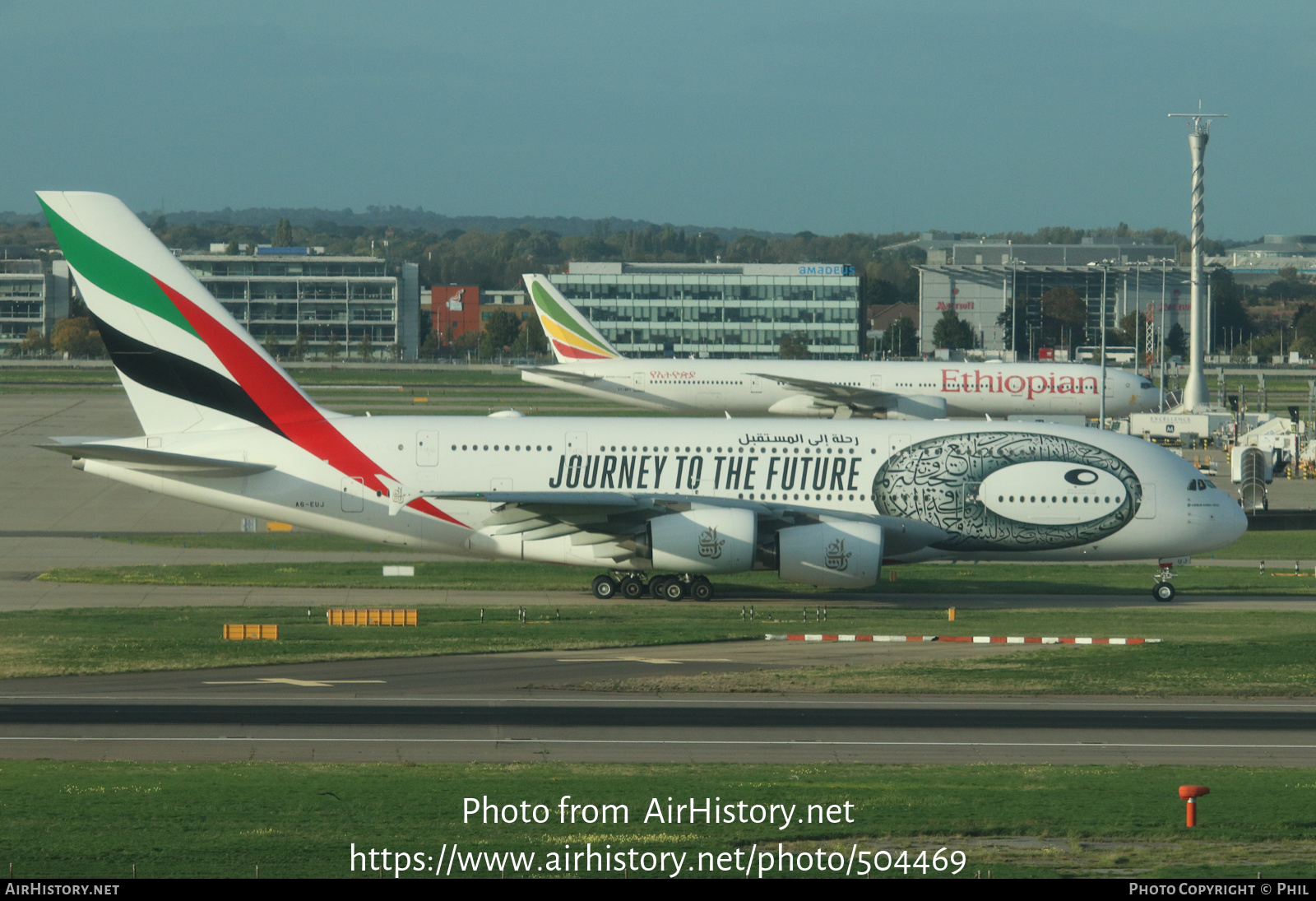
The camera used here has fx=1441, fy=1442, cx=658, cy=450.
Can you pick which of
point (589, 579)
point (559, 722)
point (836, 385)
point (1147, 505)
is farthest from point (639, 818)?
point (836, 385)

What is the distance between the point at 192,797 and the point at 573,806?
484cm

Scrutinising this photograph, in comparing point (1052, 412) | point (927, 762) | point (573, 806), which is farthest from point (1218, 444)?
point (573, 806)

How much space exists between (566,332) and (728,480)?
179 ft

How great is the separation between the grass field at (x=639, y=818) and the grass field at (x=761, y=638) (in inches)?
262

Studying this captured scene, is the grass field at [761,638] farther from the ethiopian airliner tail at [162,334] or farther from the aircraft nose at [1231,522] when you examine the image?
the ethiopian airliner tail at [162,334]

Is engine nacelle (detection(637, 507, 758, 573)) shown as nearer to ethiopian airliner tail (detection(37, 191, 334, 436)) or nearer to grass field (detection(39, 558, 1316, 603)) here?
grass field (detection(39, 558, 1316, 603))

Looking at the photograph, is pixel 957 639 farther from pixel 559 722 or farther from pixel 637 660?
pixel 559 722

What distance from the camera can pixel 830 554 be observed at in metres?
35.3

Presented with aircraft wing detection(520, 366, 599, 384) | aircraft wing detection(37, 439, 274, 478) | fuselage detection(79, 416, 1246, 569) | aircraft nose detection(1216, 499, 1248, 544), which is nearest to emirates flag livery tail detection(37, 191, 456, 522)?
fuselage detection(79, 416, 1246, 569)

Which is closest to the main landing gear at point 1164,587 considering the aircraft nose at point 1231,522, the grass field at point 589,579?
the grass field at point 589,579

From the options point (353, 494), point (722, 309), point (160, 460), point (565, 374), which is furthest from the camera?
point (722, 309)

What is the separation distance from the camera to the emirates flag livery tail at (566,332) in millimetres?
90062

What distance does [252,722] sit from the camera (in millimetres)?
23422

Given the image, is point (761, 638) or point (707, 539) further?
point (707, 539)
